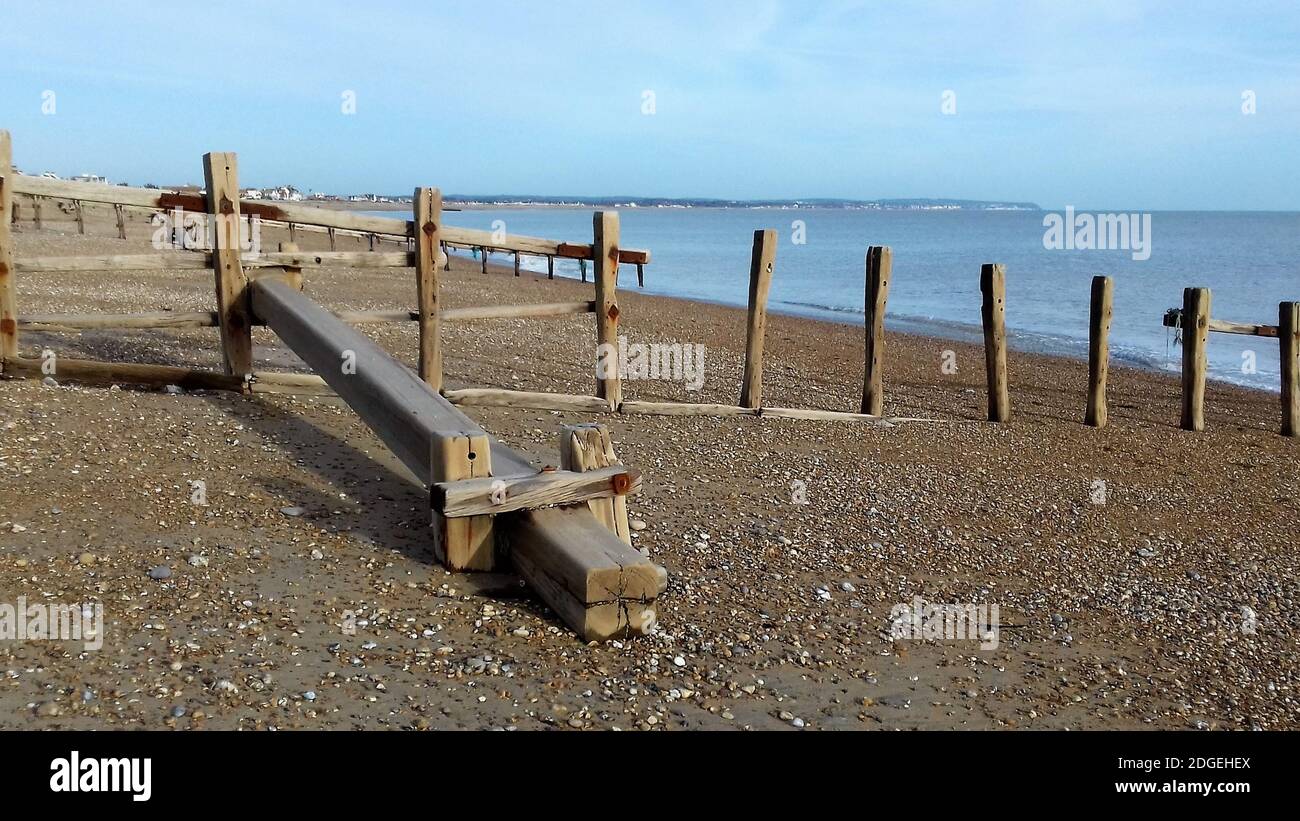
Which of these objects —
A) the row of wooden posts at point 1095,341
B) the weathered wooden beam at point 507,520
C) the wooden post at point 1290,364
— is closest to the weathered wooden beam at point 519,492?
the weathered wooden beam at point 507,520

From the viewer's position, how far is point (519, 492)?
4.99 metres

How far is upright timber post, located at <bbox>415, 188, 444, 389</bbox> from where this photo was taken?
8.80 metres

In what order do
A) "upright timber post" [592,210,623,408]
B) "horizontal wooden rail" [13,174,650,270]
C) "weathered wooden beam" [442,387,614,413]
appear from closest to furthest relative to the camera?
"horizontal wooden rail" [13,174,650,270] → "weathered wooden beam" [442,387,614,413] → "upright timber post" [592,210,623,408]

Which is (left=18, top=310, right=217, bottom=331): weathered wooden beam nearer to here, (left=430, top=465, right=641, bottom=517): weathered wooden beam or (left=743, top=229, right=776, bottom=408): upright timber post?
(left=430, top=465, right=641, bottom=517): weathered wooden beam

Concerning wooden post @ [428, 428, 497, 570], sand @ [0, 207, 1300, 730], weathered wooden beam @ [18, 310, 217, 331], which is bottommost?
sand @ [0, 207, 1300, 730]

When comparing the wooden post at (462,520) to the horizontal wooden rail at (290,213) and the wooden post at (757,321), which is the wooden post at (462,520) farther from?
the wooden post at (757,321)

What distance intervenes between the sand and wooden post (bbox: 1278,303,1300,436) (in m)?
1.51

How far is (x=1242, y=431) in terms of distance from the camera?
38.0 ft

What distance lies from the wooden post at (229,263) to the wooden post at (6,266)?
4.55ft

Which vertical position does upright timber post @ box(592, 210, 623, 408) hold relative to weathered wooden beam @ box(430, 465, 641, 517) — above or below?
above

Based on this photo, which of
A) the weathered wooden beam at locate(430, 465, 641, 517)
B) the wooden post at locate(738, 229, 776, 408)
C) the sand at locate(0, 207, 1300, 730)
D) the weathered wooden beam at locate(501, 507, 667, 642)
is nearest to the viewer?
the sand at locate(0, 207, 1300, 730)

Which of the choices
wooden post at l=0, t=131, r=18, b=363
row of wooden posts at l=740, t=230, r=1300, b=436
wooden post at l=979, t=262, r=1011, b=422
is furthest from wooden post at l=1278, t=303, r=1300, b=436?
wooden post at l=0, t=131, r=18, b=363

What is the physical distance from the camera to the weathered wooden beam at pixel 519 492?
4961 mm
